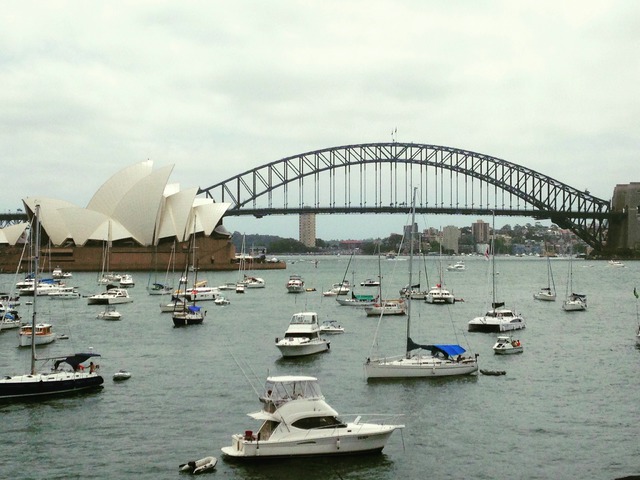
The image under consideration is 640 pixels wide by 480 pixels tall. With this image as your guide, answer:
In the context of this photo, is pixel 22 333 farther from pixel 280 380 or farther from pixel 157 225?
pixel 157 225

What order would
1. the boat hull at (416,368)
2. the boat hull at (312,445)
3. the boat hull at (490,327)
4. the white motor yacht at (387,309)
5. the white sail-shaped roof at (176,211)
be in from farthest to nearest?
the white sail-shaped roof at (176,211) → the white motor yacht at (387,309) → the boat hull at (490,327) → the boat hull at (416,368) → the boat hull at (312,445)

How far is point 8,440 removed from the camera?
2186 cm

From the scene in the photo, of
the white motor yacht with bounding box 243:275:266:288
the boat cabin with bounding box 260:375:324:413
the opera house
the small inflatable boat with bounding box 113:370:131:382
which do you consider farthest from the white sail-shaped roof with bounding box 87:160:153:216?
the boat cabin with bounding box 260:375:324:413

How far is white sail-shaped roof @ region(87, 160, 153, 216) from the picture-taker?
4104 inches

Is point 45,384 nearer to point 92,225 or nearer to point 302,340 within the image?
point 302,340

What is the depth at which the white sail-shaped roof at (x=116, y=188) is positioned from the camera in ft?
342

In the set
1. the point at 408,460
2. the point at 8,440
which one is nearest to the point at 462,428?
the point at 408,460

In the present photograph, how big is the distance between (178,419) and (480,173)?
132 m

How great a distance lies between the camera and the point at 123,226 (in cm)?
10925

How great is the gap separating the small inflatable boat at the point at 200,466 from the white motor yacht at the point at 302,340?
15.4 metres

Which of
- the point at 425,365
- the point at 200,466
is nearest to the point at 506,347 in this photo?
the point at 425,365

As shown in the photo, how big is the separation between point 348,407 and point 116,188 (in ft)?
282

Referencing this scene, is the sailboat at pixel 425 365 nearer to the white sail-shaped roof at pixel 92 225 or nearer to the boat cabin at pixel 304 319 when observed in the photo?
A: the boat cabin at pixel 304 319

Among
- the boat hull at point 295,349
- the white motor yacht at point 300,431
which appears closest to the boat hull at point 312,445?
the white motor yacht at point 300,431
